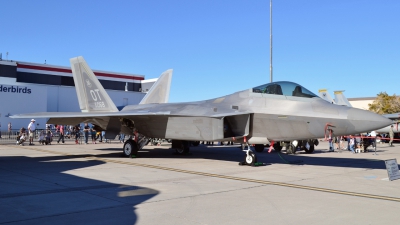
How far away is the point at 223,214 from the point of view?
5379 mm

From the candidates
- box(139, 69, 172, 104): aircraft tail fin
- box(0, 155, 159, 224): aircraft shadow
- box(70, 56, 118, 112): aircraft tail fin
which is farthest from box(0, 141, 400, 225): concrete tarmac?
box(139, 69, 172, 104): aircraft tail fin

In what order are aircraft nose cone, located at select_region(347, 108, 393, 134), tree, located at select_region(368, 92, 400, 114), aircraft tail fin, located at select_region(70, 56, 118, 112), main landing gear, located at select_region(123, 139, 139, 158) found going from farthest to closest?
tree, located at select_region(368, 92, 400, 114) → aircraft tail fin, located at select_region(70, 56, 118, 112) → main landing gear, located at select_region(123, 139, 139, 158) → aircraft nose cone, located at select_region(347, 108, 393, 134)

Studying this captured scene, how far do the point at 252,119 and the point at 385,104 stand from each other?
46275 millimetres

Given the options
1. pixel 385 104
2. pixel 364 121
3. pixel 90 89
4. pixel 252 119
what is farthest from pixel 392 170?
pixel 385 104

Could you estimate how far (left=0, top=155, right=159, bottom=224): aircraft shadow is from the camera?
16.6 feet

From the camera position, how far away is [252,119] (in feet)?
36.8

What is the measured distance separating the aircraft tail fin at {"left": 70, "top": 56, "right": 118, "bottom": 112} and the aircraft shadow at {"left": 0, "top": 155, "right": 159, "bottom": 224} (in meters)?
7.47

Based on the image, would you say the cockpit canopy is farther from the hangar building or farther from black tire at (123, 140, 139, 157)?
the hangar building

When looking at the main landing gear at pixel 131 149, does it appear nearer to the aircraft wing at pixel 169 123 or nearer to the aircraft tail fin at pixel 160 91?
the aircraft wing at pixel 169 123

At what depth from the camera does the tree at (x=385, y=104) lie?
49000 millimetres

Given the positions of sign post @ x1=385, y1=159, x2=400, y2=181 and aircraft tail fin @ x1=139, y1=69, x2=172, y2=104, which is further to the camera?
aircraft tail fin @ x1=139, y1=69, x2=172, y2=104

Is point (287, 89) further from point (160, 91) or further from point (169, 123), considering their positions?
point (160, 91)

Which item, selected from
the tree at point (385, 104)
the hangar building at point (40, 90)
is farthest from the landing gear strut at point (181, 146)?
the tree at point (385, 104)

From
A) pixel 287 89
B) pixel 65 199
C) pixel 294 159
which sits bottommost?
pixel 65 199
